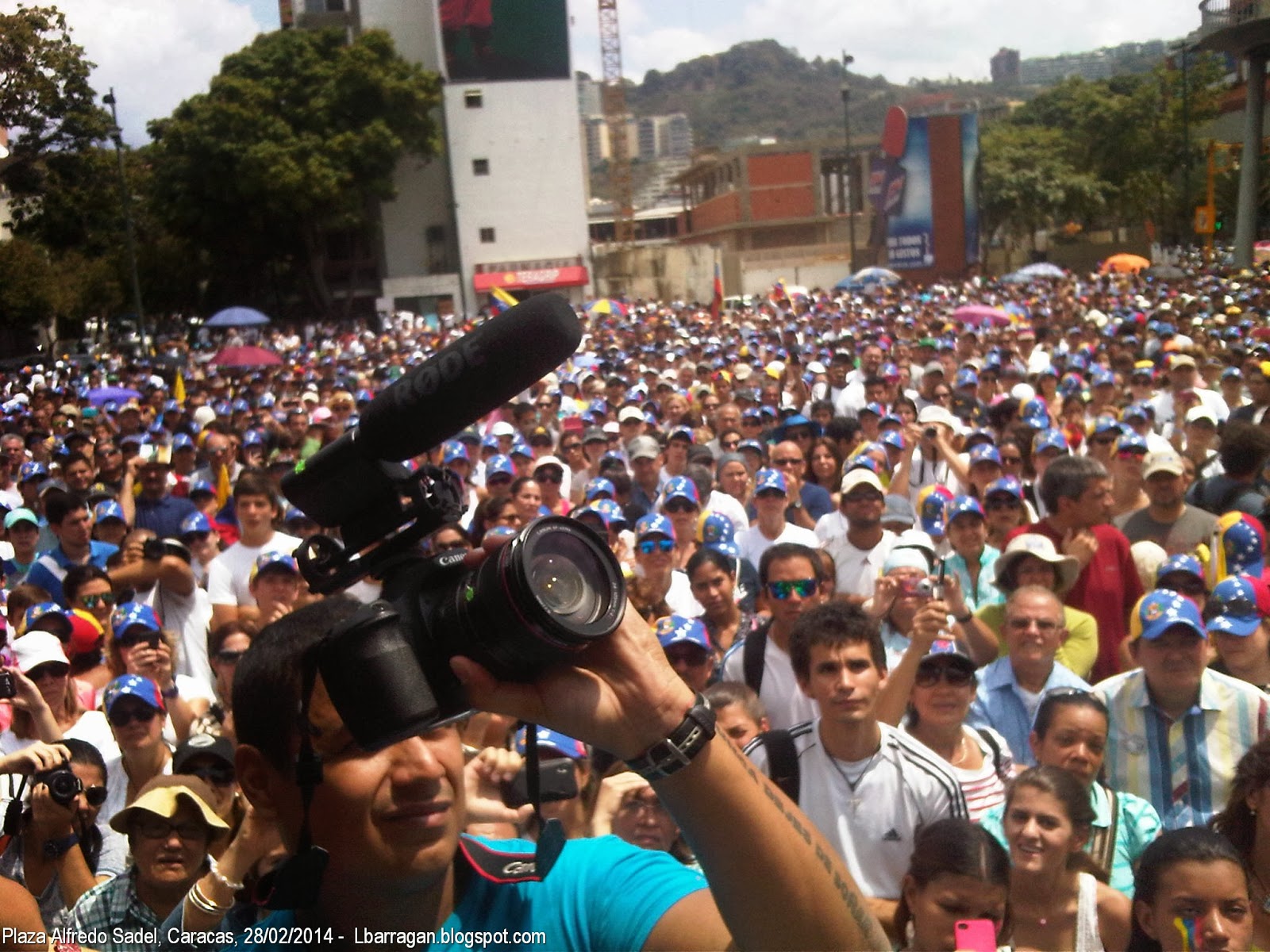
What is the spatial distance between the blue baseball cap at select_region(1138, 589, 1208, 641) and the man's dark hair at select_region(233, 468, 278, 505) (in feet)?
14.4

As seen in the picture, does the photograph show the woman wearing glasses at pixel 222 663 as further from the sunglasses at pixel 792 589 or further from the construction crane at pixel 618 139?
the construction crane at pixel 618 139

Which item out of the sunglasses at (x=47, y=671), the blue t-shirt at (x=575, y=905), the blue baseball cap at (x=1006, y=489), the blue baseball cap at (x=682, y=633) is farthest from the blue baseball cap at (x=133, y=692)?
the blue baseball cap at (x=1006, y=489)

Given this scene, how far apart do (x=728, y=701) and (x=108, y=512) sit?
5.49m

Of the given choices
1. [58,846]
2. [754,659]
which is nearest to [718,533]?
[754,659]

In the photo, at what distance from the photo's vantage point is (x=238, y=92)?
50.0 metres

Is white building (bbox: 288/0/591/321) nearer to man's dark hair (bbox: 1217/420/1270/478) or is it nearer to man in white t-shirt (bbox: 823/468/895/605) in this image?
man's dark hair (bbox: 1217/420/1270/478)

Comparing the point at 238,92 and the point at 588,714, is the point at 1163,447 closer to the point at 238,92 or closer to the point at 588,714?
the point at 588,714

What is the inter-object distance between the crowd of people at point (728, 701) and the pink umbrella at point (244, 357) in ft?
39.5

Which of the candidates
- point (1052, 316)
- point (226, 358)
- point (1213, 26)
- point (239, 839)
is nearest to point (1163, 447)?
point (239, 839)

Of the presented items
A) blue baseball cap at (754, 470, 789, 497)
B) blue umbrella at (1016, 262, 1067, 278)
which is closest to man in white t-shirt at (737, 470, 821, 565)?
blue baseball cap at (754, 470, 789, 497)

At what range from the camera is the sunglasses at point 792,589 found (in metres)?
5.38

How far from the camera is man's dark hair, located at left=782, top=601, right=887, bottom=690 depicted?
4.05m

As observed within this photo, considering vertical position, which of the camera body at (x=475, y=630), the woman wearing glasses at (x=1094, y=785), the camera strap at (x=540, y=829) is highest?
the camera body at (x=475, y=630)

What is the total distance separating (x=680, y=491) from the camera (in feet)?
24.8
